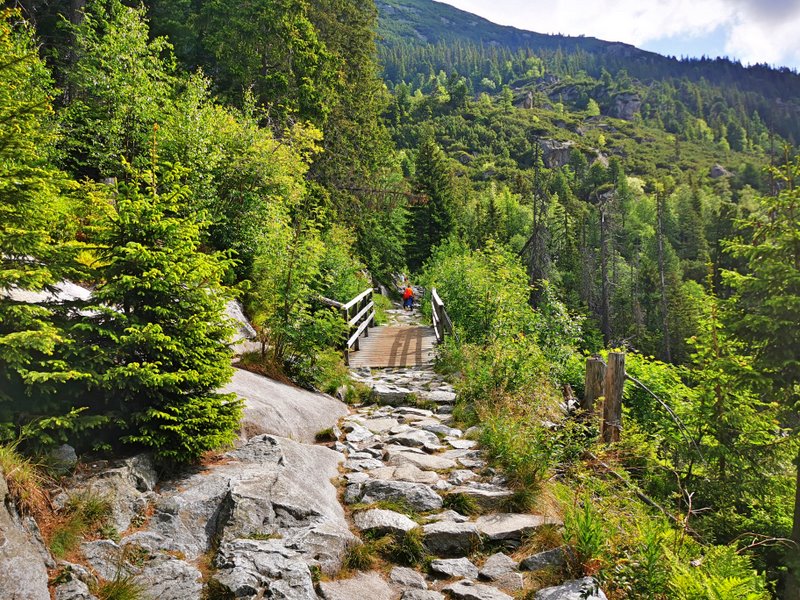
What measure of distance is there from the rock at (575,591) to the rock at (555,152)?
475ft

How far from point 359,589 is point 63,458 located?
2.51 meters

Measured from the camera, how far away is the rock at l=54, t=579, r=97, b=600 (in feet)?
9.66

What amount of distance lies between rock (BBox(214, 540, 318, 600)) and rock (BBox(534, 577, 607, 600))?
171 cm

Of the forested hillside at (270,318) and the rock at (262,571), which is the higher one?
the forested hillside at (270,318)

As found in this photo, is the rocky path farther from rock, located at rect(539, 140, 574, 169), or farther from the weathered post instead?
rock, located at rect(539, 140, 574, 169)

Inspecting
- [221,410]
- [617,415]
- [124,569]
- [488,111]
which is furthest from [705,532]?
[488,111]

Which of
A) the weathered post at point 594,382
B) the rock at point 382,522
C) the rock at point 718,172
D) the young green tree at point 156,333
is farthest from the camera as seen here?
the rock at point 718,172

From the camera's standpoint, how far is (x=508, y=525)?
4.68 metres

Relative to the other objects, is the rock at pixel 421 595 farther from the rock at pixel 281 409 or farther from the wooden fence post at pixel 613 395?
the wooden fence post at pixel 613 395

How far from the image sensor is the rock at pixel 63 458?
3.81 metres

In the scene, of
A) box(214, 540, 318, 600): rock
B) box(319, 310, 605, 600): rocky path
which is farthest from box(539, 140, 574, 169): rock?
box(214, 540, 318, 600): rock

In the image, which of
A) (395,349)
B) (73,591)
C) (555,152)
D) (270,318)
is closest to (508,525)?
(73,591)

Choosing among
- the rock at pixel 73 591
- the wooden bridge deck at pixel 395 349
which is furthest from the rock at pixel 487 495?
the wooden bridge deck at pixel 395 349

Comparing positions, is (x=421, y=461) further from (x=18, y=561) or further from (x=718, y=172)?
(x=718, y=172)
